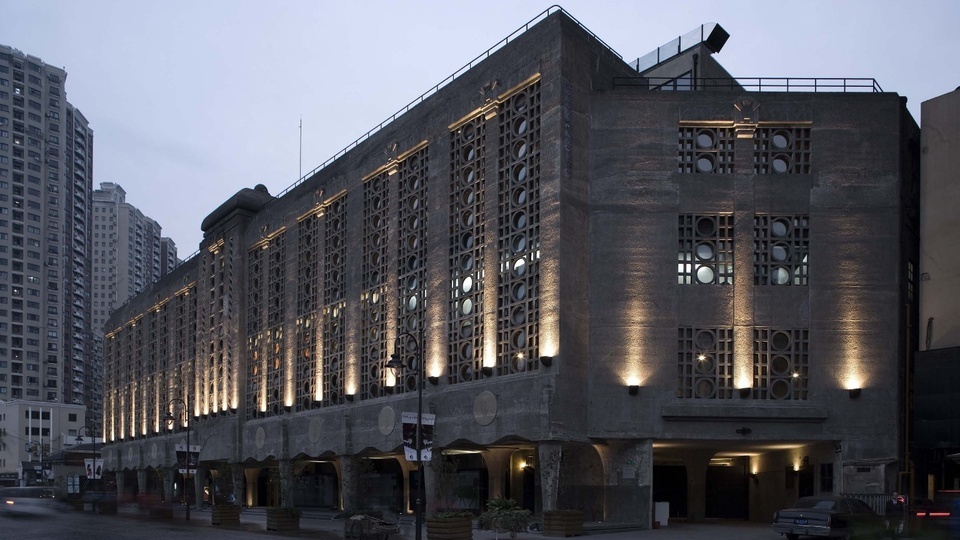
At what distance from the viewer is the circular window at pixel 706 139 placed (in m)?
43.9

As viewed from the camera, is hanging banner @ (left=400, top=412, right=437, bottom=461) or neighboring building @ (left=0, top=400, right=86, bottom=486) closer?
hanging banner @ (left=400, top=412, right=437, bottom=461)

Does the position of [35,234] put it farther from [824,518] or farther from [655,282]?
[824,518]

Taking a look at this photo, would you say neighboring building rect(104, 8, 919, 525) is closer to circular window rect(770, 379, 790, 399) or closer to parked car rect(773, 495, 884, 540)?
→ circular window rect(770, 379, 790, 399)

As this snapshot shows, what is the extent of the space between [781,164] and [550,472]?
679 inches

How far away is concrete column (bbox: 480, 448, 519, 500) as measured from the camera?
1919 inches

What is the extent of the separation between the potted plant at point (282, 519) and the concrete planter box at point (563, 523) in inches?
463

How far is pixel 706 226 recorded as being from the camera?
142 feet

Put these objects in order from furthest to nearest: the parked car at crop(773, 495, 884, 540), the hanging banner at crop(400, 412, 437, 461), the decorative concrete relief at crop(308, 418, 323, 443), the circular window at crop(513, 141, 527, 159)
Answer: the decorative concrete relief at crop(308, 418, 323, 443) → the circular window at crop(513, 141, 527, 159) → the hanging banner at crop(400, 412, 437, 461) → the parked car at crop(773, 495, 884, 540)

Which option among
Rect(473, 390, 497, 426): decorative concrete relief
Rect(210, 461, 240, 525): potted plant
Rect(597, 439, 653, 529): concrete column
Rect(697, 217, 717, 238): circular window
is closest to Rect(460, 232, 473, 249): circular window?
Rect(473, 390, 497, 426): decorative concrete relief

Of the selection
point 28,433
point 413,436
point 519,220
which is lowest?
point 28,433

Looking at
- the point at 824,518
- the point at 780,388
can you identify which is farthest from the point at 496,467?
the point at 824,518

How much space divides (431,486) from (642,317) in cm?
1356

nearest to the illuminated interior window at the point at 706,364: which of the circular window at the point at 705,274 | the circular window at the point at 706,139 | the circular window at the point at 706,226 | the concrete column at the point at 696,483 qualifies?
the circular window at the point at 705,274

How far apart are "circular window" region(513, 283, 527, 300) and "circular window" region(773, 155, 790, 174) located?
1245 cm
